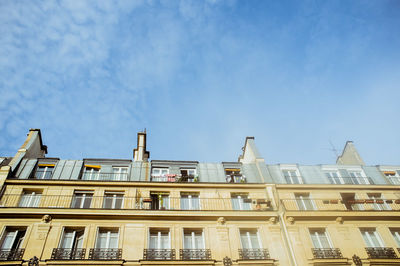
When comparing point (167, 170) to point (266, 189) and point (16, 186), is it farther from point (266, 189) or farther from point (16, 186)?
point (16, 186)

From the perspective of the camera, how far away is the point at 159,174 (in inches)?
666

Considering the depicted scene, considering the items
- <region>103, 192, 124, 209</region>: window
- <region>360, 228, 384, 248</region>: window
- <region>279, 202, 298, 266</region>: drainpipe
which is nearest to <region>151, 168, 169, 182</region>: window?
<region>103, 192, 124, 209</region>: window

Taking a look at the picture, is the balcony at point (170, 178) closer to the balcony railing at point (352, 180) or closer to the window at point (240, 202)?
the window at point (240, 202)

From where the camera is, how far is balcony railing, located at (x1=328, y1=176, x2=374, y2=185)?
17766 mm

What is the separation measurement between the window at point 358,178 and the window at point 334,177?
73 centimetres

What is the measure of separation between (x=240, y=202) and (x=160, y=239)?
476cm

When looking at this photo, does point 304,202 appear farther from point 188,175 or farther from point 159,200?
point 159,200

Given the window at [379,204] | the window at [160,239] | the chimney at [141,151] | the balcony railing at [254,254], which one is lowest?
the balcony railing at [254,254]

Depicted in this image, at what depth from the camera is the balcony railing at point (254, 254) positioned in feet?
42.3

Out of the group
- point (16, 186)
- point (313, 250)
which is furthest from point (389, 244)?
point (16, 186)

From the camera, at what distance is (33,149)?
18.1 metres

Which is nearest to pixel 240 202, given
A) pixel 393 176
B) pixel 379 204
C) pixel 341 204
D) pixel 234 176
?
pixel 234 176

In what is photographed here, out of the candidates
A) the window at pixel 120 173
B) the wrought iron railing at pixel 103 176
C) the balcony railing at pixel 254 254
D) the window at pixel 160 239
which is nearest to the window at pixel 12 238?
the wrought iron railing at pixel 103 176

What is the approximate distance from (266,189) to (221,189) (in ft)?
8.36
